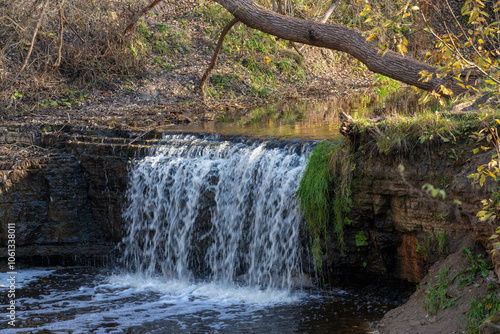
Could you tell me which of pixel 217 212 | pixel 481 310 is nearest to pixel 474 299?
pixel 481 310

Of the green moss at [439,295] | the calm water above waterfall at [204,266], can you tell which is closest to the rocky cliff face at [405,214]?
the green moss at [439,295]

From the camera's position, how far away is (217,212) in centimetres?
719

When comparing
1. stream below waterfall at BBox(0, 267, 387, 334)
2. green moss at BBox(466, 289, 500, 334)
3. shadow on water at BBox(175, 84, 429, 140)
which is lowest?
stream below waterfall at BBox(0, 267, 387, 334)

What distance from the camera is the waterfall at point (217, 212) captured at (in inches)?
263

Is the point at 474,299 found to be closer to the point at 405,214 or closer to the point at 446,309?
the point at 446,309

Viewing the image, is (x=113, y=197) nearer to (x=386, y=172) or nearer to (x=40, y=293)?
(x=40, y=293)

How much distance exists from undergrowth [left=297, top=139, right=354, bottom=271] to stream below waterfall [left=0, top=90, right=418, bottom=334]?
0.23m

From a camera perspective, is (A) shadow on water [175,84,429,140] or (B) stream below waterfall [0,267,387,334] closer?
(B) stream below waterfall [0,267,387,334]

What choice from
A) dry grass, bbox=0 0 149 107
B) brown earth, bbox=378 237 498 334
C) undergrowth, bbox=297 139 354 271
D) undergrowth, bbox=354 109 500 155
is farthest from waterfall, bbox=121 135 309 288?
dry grass, bbox=0 0 149 107

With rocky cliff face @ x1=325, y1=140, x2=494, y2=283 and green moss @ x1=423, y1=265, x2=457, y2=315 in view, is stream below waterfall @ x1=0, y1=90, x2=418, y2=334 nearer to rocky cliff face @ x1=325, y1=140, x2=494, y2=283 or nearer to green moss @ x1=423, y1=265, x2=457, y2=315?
rocky cliff face @ x1=325, y1=140, x2=494, y2=283

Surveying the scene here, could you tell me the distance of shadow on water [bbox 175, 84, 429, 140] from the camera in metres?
8.54

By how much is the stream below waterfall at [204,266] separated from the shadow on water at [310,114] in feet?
2.91

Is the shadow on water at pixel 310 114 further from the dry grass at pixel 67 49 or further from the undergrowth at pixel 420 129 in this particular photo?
the dry grass at pixel 67 49

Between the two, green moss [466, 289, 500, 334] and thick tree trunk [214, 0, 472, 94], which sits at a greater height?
thick tree trunk [214, 0, 472, 94]
